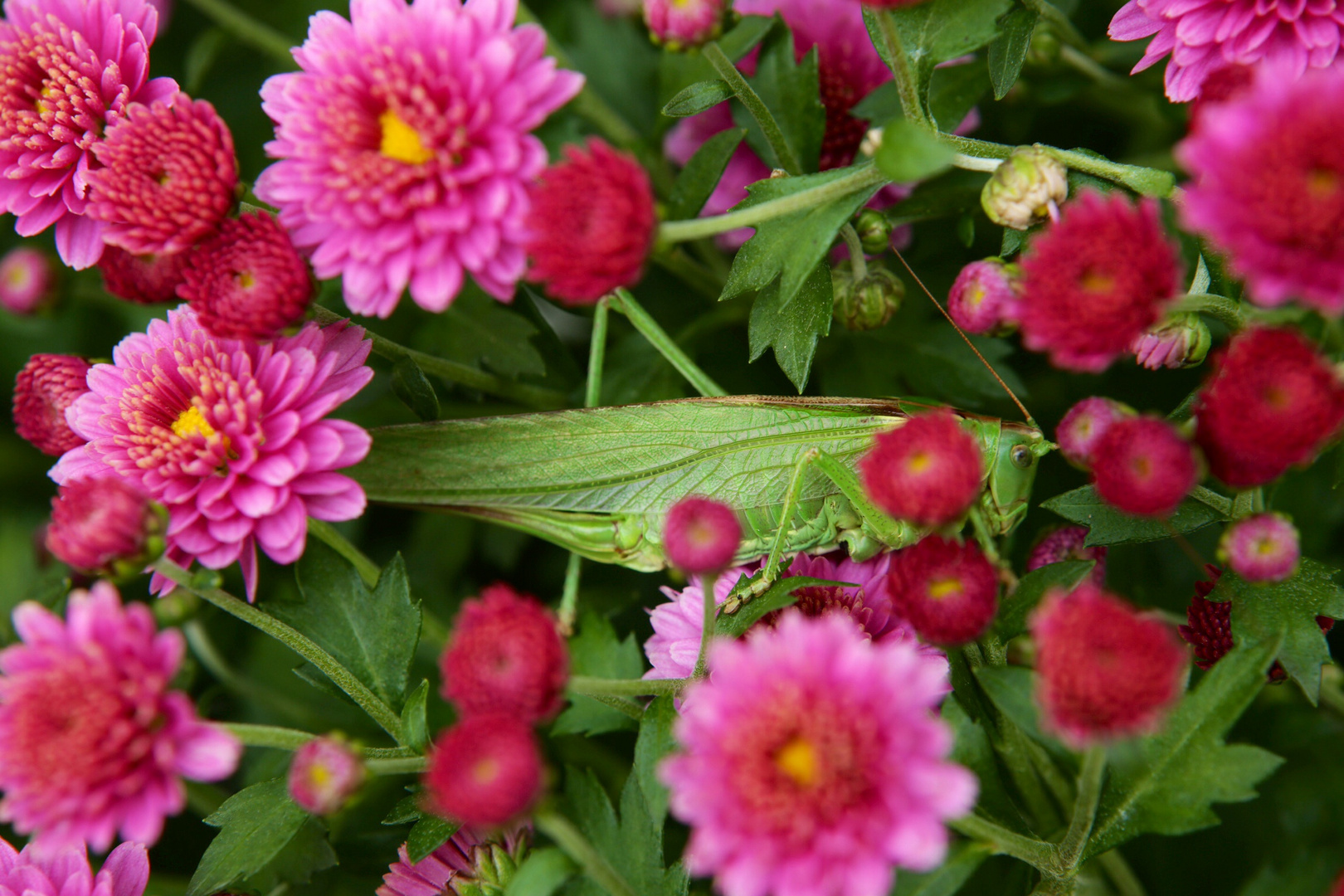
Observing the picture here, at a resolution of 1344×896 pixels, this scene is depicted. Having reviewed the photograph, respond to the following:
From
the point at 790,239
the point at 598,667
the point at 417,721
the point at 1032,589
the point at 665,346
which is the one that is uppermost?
the point at 790,239

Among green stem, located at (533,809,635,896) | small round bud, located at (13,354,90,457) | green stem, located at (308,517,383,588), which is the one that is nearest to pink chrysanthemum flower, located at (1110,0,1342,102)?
green stem, located at (533,809,635,896)

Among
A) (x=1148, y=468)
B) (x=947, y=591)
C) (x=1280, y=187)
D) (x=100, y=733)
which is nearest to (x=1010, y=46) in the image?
(x=1280, y=187)

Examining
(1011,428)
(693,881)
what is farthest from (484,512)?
(1011,428)

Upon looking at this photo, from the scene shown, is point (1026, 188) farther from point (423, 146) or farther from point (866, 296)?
point (423, 146)

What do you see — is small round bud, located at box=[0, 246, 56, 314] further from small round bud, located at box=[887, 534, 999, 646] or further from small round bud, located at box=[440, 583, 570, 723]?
small round bud, located at box=[887, 534, 999, 646]

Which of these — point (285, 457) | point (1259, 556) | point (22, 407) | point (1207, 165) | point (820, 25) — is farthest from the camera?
point (820, 25)

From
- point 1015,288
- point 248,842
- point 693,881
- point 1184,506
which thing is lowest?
point 693,881

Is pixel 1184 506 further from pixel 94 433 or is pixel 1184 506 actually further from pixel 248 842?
pixel 94 433
